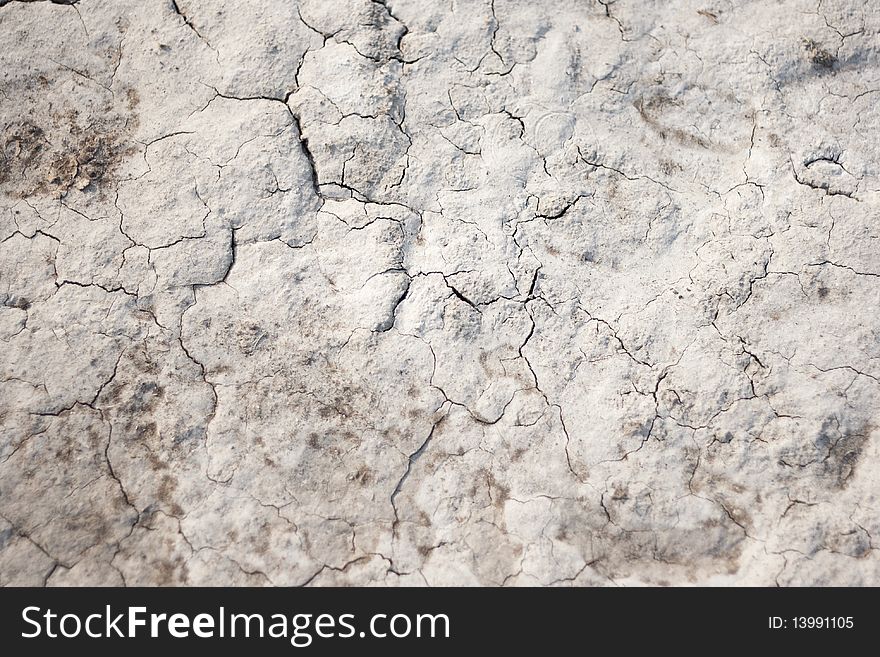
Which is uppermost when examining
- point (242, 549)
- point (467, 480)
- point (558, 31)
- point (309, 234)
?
point (558, 31)

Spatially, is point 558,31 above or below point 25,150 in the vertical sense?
above

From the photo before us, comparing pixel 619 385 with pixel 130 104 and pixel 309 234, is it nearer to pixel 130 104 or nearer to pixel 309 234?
pixel 309 234

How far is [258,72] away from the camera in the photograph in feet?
8.39

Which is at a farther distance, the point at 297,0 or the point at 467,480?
the point at 297,0

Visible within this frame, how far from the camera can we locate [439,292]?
2359 millimetres

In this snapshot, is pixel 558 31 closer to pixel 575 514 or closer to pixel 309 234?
pixel 309 234

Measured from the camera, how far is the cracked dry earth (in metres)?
→ 2.14

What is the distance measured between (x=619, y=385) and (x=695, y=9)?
174 centimetres

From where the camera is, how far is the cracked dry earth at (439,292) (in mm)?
2145
